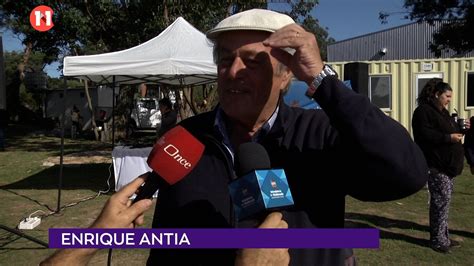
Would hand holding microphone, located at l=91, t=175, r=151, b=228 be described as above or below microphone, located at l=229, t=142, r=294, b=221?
below

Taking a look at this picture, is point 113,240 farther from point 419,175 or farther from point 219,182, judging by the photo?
point 419,175

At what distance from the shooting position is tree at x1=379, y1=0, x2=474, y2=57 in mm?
20062

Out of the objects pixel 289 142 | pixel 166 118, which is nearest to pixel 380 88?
pixel 166 118

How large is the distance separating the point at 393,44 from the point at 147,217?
98.9 ft

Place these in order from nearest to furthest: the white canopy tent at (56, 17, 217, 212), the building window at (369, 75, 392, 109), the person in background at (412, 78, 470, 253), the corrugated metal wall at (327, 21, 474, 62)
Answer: the person in background at (412, 78, 470, 253)
the white canopy tent at (56, 17, 217, 212)
the building window at (369, 75, 392, 109)
the corrugated metal wall at (327, 21, 474, 62)

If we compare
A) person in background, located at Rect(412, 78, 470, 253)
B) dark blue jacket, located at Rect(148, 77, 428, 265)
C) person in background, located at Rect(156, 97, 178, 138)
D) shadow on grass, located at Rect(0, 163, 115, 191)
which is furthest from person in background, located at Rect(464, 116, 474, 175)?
shadow on grass, located at Rect(0, 163, 115, 191)

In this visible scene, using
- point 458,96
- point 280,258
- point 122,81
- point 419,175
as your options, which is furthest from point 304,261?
point 458,96

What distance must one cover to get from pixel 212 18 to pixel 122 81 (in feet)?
14.3

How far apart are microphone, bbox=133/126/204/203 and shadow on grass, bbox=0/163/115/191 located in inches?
307

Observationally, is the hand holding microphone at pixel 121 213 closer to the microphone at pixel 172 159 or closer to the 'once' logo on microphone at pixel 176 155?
the microphone at pixel 172 159

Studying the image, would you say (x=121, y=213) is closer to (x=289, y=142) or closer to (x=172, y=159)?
(x=172, y=159)

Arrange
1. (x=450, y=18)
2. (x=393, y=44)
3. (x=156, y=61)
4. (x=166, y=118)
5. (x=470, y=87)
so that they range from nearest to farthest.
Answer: (x=156, y=61)
(x=166, y=118)
(x=470, y=87)
(x=450, y=18)
(x=393, y=44)

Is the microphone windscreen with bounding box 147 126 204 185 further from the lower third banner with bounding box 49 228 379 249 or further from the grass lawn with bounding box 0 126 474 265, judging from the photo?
the grass lawn with bounding box 0 126 474 265

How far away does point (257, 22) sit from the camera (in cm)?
165
